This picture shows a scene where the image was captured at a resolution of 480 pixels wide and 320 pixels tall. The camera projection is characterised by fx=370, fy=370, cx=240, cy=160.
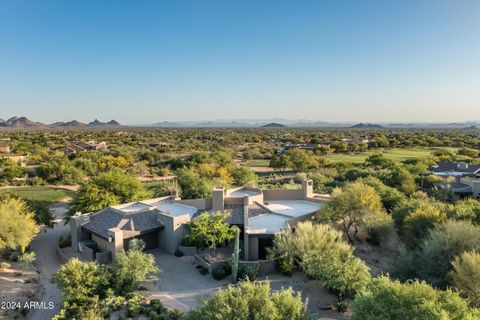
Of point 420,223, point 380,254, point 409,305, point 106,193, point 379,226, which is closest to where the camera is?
point 409,305

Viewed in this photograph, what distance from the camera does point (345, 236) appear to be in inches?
1104

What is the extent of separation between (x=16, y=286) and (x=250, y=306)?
14.6 meters

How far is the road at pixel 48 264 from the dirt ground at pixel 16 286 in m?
0.44

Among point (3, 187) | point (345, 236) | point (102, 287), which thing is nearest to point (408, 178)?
point (345, 236)

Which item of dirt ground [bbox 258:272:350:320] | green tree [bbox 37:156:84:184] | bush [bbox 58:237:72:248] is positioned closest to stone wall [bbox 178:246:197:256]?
dirt ground [bbox 258:272:350:320]

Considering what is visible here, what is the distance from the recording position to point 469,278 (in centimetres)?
1608

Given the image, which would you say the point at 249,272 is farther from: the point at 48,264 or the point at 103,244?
the point at 48,264

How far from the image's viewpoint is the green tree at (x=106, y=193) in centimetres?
3059

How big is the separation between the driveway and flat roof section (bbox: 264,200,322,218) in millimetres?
8155

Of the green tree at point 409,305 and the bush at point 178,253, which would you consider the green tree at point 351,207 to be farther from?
the green tree at point 409,305

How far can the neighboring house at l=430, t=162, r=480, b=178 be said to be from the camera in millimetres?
48916

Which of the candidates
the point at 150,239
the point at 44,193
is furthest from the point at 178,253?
the point at 44,193

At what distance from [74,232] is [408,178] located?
3662 cm

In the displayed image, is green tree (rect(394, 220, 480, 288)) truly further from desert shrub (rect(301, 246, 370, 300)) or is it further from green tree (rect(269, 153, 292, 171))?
green tree (rect(269, 153, 292, 171))
